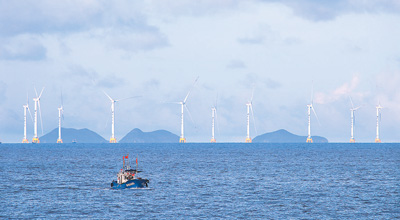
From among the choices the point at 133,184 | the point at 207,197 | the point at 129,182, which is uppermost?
the point at 129,182

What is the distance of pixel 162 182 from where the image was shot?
10469 centimetres

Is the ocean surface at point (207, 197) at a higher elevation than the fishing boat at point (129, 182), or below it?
below

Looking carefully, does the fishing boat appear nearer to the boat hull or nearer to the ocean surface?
the boat hull

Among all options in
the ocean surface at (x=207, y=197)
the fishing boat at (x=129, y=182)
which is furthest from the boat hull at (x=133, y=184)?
the ocean surface at (x=207, y=197)

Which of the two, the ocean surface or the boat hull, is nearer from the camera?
the ocean surface

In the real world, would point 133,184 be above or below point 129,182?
below

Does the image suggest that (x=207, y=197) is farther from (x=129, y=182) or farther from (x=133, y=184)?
(x=129, y=182)

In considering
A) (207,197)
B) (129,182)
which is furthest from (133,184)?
(207,197)

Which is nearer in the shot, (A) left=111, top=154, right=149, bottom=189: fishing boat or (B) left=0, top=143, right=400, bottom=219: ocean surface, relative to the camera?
(B) left=0, top=143, right=400, bottom=219: ocean surface

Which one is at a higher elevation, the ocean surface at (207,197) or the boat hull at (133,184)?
the boat hull at (133,184)

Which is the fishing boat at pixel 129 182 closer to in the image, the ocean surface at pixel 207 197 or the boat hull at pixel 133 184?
the boat hull at pixel 133 184

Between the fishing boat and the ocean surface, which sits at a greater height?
the fishing boat

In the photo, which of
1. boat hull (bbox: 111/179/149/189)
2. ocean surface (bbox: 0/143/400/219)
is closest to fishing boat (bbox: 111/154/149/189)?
boat hull (bbox: 111/179/149/189)

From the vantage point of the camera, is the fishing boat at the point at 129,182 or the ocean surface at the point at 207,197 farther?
the fishing boat at the point at 129,182
